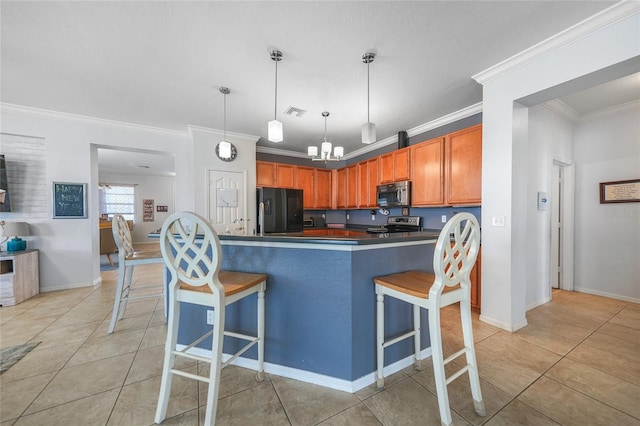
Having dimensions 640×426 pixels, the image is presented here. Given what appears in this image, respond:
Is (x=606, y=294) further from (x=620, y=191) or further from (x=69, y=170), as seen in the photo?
(x=69, y=170)

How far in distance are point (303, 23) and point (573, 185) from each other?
4417 millimetres

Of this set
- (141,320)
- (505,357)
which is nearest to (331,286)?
(505,357)

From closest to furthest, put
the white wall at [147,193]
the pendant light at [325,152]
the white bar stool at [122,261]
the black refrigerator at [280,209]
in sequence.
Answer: the white bar stool at [122,261], the pendant light at [325,152], the black refrigerator at [280,209], the white wall at [147,193]

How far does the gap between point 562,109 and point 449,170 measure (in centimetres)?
171

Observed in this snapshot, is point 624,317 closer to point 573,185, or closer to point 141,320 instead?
point 573,185

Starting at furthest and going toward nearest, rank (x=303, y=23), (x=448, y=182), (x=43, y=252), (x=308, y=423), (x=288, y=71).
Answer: (x=43, y=252)
(x=448, y=182)
(x=288, y=71)
(x=303, y=23)
(x=308, y=423)

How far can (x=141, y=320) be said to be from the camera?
8.39 feet

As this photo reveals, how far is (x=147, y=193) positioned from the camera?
8.48 metres

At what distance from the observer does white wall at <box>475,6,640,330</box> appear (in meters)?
1.98

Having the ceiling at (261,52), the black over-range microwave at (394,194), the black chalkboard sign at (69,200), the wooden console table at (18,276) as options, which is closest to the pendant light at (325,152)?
the ceiling at (261,52)

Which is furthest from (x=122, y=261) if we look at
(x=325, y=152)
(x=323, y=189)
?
(x=323, y=189)

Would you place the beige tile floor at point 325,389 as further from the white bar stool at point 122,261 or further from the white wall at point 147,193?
the white wall at point 147,193

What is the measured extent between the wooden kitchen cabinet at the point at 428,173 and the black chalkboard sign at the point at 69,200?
510cm

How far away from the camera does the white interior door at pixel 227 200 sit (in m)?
4.04
